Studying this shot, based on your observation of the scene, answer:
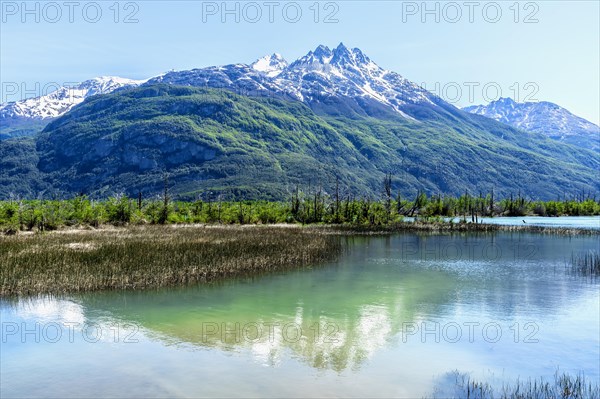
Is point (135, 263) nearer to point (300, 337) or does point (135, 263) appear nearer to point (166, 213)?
point (300, 337)

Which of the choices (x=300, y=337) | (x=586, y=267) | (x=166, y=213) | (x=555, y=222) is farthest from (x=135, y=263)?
(x=555, y=222)

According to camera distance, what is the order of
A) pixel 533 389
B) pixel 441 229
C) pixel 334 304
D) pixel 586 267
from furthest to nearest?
pixel 441 229 → pixel 586 267 → pixel 334 304 → pixel 533 389

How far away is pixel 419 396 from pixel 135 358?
1059cm

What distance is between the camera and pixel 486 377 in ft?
54.1

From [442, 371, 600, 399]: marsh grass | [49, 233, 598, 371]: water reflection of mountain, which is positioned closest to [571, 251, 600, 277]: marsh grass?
[49, 233, 598, 371]: water reflection of mountain

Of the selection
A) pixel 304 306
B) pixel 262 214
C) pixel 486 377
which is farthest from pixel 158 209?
pixel 486 377

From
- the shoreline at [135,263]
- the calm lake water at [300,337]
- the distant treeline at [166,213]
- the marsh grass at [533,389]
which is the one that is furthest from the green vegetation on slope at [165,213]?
the marsh grass at [533,389]

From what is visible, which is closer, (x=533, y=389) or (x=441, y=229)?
(x=533, y=389)

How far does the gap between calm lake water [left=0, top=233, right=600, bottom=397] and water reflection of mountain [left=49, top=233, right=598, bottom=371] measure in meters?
0.11

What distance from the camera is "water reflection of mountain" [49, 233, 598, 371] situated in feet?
67.3

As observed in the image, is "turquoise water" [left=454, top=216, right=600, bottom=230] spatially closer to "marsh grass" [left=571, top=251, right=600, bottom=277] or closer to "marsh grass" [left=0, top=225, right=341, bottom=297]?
"marsh grass" [left=571, top=251, right=600, bottom=277]

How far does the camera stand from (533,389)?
15.2 m

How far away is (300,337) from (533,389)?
31.5 feet

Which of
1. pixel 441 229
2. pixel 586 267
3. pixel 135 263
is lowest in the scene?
pixel 586 267
